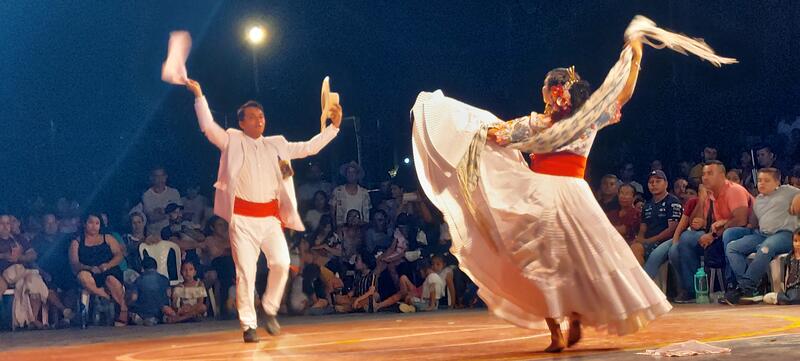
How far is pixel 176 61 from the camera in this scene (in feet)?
30.4

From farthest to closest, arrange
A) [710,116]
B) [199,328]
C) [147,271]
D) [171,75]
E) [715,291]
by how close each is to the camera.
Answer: [710,116], [147,271], [715,291], [199,328], [171,75]

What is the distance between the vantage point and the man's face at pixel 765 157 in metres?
12.7

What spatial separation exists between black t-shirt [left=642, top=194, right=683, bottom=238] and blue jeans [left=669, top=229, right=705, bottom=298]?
16.4 inches

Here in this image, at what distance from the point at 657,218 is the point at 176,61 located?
645cm

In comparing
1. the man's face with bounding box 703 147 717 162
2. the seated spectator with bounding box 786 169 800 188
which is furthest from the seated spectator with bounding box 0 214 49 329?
the seated spectator with bounding box 786 169 800 188

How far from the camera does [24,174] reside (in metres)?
16.4

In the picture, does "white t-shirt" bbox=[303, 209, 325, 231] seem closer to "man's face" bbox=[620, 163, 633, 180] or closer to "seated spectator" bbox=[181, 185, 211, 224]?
"seated spectator" bbox=[181, 185, 211, 224]

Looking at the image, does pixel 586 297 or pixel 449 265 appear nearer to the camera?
pixel 586 297

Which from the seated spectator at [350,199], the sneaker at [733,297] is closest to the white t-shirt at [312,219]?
the seated spectator at [350,199]

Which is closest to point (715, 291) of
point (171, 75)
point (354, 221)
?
point (354, 221)

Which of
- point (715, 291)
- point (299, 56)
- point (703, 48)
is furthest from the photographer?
point (299, 56)

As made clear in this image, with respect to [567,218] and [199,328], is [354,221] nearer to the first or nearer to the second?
[199,328]

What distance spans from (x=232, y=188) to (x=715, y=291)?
633 centimetres

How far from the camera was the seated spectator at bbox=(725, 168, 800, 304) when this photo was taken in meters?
11.2
